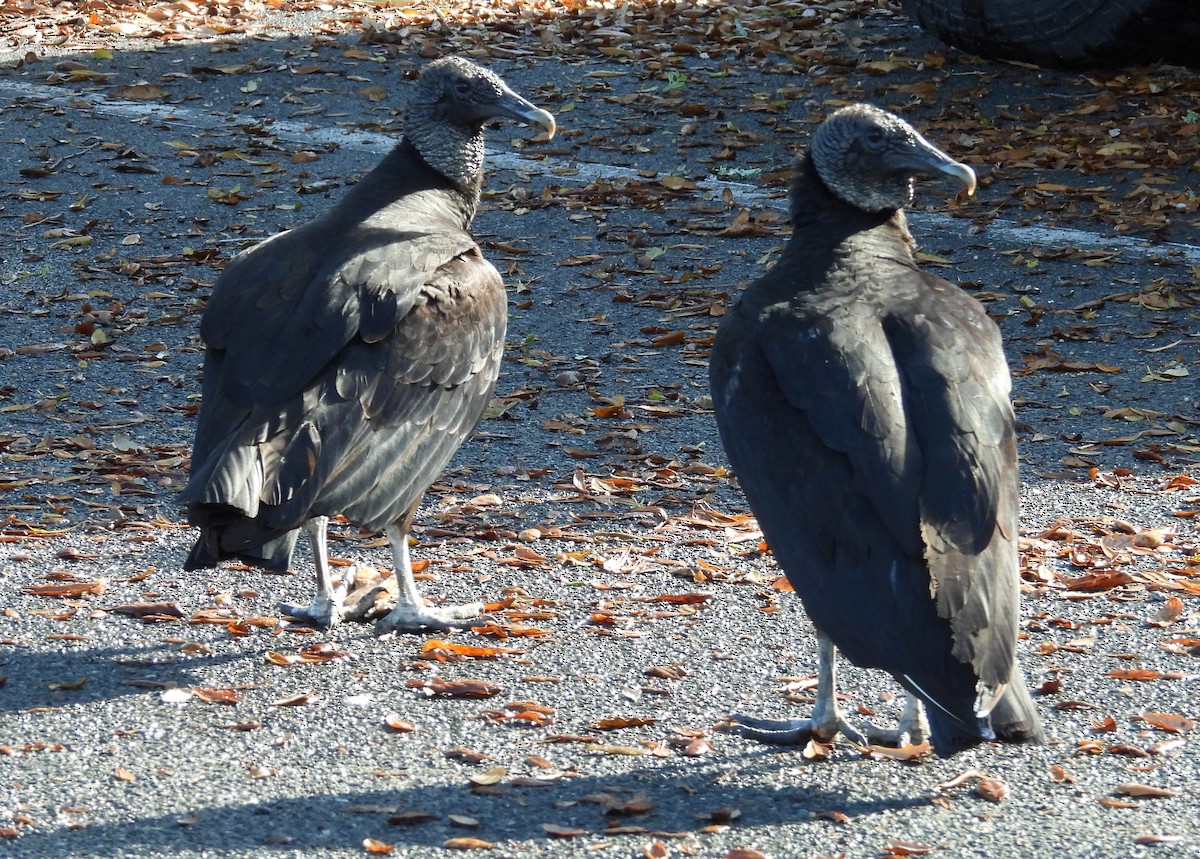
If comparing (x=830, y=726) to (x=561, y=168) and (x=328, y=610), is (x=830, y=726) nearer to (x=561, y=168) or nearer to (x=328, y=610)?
(x=328, y=610)

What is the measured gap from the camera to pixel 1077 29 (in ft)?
32.0

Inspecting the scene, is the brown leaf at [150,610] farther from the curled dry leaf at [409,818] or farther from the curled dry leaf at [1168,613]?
the curled dry leaf at [1168,613]

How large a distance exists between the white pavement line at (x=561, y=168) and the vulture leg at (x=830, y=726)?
15.9ft

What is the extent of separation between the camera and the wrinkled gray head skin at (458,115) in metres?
5.66

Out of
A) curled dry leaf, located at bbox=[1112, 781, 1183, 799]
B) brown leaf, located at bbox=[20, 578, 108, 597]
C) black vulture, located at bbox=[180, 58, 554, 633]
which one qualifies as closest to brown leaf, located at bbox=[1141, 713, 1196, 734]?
curled dry leaf, located at bbox=[1112, 781, 1183, 799]

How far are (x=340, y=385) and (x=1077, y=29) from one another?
7.06 metres

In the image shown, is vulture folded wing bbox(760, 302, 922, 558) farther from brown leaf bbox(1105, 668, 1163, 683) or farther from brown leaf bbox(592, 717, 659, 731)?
brown leaf bbox(1105, 668, 1163, 683)

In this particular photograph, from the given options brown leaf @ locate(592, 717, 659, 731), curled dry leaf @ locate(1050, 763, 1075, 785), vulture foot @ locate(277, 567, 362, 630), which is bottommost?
vulture foot @ locate(277, 567, 362, 630)

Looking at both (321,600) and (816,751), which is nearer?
(816,751)

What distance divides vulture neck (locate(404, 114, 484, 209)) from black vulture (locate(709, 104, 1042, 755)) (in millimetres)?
1782

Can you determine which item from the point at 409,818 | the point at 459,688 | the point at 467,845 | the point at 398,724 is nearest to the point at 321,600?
the point at 459,688

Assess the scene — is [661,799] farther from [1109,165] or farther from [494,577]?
[1109,165]

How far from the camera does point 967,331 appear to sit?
402cm

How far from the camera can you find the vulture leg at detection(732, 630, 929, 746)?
13.1 ft
